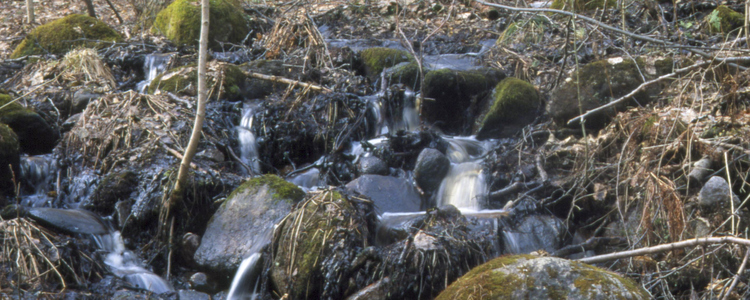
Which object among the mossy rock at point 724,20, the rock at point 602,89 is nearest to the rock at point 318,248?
the rock at point 602,89

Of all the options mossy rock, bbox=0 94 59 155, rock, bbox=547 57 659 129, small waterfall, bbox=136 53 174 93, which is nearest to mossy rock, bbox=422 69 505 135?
rock, bbox=547 57 659 129

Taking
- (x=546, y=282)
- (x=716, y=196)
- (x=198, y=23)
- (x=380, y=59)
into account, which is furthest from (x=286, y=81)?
(x=546, y=282)

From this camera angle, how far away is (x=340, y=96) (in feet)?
23.5

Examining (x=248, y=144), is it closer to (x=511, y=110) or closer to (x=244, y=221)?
(x=244, y=221)

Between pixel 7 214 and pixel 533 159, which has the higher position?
pixel 7 214

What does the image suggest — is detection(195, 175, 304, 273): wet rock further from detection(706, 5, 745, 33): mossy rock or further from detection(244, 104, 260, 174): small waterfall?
detection(706, 5, 745, 33): mossy rock

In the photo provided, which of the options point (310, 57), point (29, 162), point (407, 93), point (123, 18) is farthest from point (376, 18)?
point (29, 162)

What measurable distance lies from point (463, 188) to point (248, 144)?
2.45 m

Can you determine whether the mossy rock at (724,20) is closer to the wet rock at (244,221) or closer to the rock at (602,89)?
the rock at (602,89)

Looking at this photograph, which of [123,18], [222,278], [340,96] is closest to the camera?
[222,278]

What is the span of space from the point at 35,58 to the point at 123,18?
11.4 ft

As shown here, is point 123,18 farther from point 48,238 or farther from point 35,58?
point 48,238

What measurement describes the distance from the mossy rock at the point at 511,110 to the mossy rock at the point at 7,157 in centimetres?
487

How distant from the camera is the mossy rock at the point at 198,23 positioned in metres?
9.55
